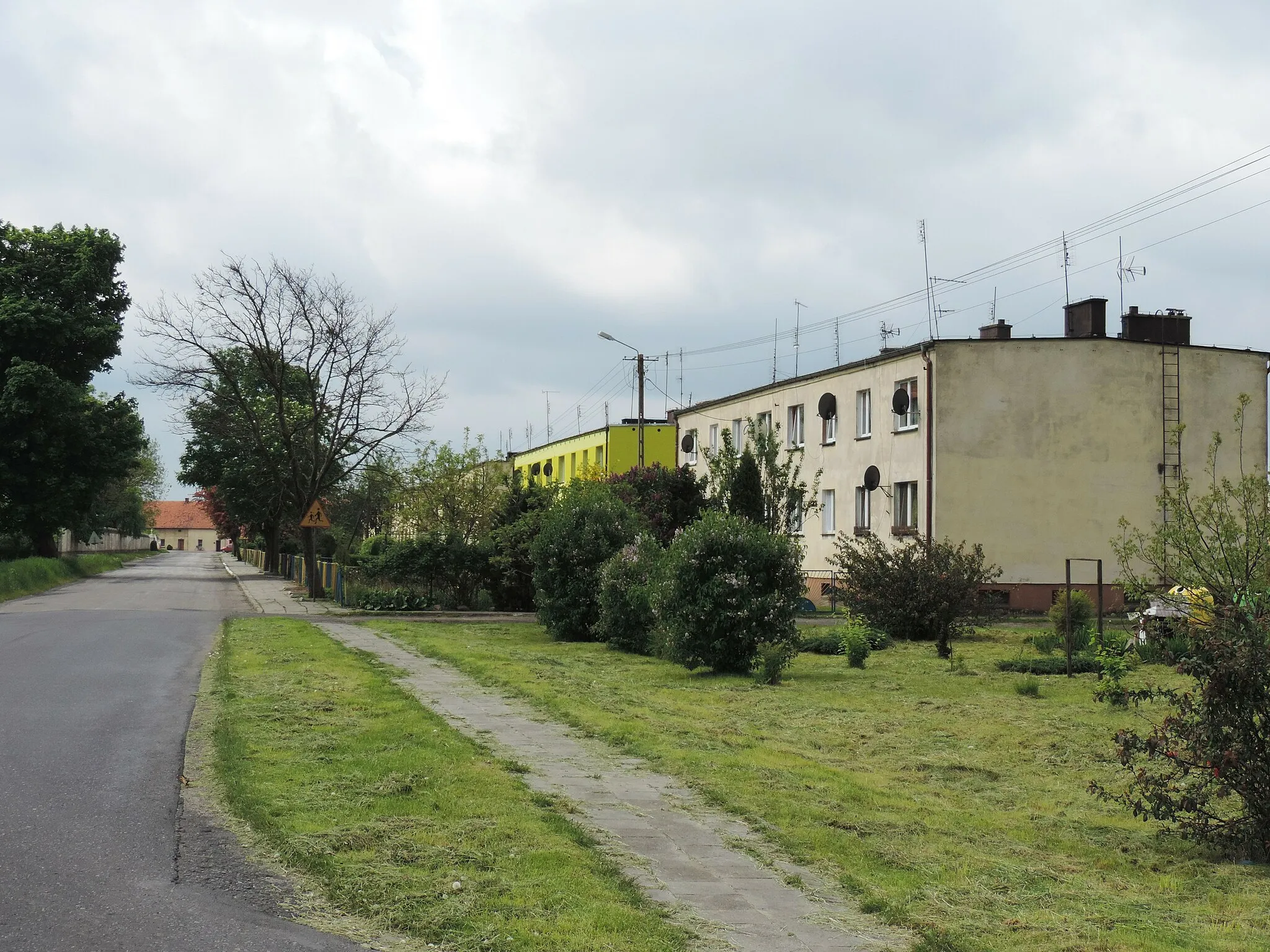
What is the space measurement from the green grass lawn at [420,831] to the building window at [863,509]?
87.5 ft

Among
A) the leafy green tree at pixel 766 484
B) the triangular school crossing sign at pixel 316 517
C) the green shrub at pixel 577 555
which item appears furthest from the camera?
the triangular school crossing sign at pixel 316 517

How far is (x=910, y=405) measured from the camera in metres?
34.8

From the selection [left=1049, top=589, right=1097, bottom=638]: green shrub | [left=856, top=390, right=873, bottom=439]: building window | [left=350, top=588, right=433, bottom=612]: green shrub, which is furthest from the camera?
[left=856, top=390, right=873, bottom=439]: building window

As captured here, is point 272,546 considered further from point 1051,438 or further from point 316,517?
point 1051,438

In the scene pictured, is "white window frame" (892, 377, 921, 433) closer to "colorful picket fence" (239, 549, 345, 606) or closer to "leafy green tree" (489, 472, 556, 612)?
"leafy green tree" (489, 472, 556, 612)

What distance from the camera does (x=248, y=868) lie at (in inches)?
244

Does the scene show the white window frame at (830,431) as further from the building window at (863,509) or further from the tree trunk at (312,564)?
the tree trunk at (312,564)

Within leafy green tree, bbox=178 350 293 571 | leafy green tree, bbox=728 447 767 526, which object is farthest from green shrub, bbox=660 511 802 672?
leafy green tree, bbox=178 350 293 571

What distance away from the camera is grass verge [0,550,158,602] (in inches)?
1421

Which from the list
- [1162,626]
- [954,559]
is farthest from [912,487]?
[1162,626]

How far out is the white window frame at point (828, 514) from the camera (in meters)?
39.1

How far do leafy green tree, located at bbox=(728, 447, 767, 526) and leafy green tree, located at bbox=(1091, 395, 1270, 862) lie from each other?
23.5 m

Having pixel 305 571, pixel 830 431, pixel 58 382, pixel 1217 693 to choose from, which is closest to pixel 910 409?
pixel 830 431

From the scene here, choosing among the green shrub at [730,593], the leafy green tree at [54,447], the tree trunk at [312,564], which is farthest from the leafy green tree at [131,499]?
the green shrub at [730,593]
